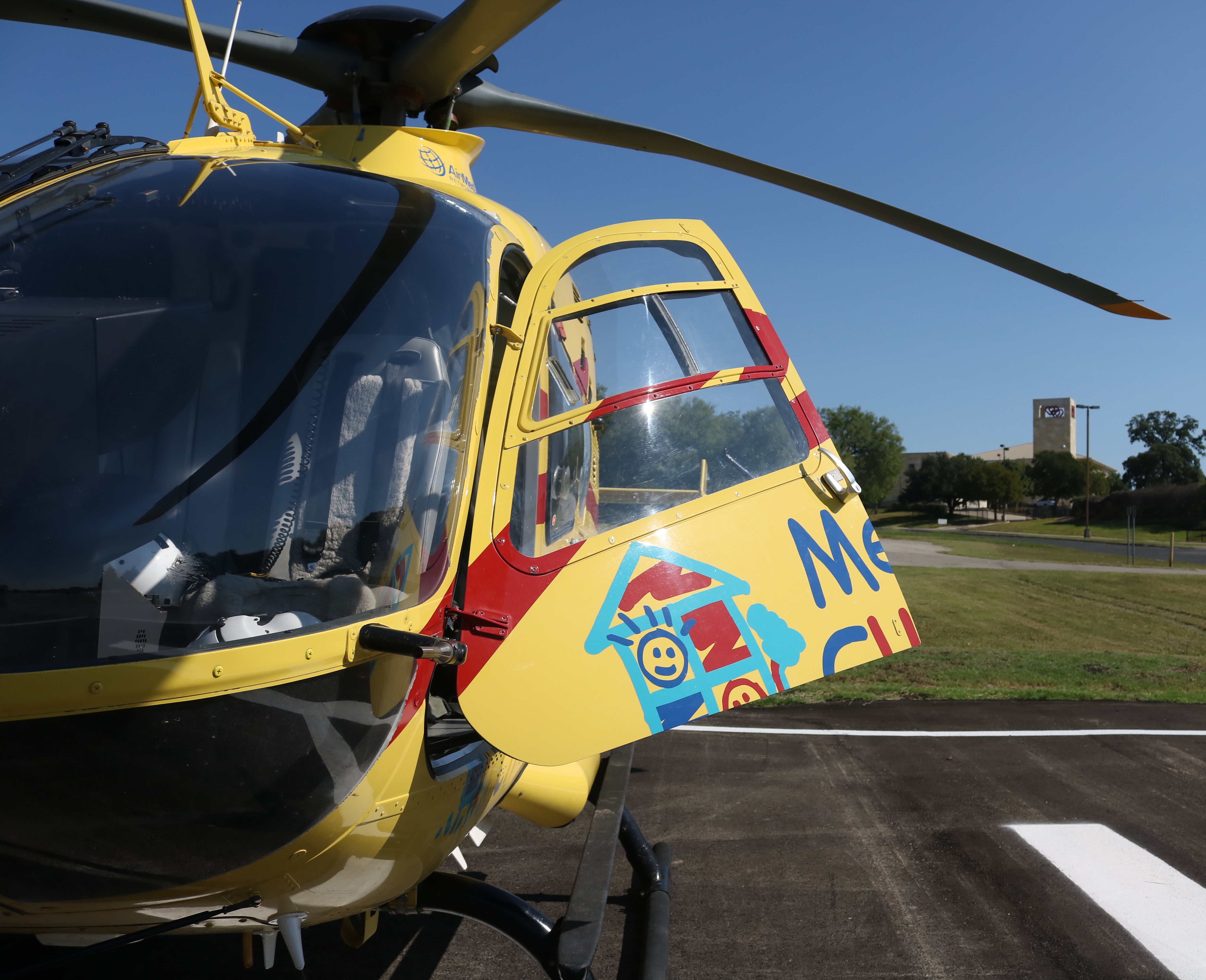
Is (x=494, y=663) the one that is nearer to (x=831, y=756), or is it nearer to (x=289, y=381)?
(x=289, y=381)

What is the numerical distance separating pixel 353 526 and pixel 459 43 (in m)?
1.87

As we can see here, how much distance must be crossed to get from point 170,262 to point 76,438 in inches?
22.1

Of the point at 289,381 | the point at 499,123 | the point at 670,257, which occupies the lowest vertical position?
the point at 289,381

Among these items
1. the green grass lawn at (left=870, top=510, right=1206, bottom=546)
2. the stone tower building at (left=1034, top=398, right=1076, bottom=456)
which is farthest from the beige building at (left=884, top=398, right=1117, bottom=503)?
the green grass lawn at (left=870, top=510, right=1206, bottom=546)

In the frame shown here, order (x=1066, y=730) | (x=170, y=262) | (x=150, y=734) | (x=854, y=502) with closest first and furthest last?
1. (x=150, y=734)
2. (x=170, y=262)
3. (x=854, y=502)
4. (x=1066, y=730)

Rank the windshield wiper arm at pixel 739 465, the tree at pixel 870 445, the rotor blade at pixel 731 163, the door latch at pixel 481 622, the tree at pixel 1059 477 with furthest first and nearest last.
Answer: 1. the tree at pixel 1059 477
2. the tree at pixel 870 445
3. the rotor blade at pixel 731 163
4. the windshield wiper arm at pixel 739 465
5. the door latch at pixel 481 622

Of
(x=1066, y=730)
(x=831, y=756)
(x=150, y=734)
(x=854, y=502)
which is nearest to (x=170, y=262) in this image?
(x=150, y=734)

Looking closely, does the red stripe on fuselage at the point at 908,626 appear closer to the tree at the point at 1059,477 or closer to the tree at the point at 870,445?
the tree at the point at 870,445

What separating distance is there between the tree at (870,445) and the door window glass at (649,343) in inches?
2370

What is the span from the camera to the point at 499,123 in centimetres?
439

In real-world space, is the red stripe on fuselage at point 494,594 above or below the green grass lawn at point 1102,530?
above

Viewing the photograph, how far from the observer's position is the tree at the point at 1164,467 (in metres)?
80.9

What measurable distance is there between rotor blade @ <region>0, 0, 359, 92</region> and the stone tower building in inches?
4124

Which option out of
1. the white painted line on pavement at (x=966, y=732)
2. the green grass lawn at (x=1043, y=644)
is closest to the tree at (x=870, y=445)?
the green grass lawn at (x=1043, y=644)
